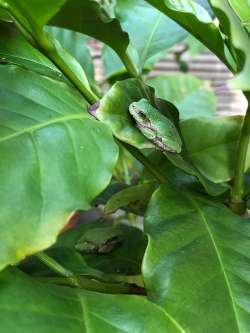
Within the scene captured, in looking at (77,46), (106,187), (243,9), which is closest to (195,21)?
(243,9)

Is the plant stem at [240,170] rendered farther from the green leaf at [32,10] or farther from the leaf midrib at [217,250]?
the green leaf at [32,10]

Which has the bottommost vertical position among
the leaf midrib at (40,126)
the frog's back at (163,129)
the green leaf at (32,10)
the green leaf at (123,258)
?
the green leaf at (123,258)

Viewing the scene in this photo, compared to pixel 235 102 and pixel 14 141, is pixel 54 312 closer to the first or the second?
pixel 14 141

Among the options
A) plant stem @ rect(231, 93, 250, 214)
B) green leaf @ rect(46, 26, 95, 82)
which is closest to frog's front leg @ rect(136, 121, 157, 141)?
plant stem @ rect(231, 93, 250, 214)

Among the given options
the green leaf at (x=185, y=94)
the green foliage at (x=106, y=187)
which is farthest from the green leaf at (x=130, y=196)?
the green leaf at (x=185, y=94)

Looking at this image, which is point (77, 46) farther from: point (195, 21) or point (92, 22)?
point (195, 21)

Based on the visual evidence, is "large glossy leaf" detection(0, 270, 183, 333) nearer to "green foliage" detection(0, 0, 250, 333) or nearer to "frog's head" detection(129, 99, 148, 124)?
"green foliage" detection(0, 0, 250, 333)
